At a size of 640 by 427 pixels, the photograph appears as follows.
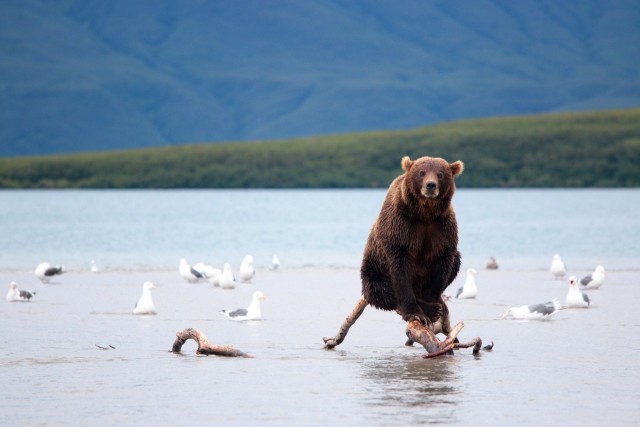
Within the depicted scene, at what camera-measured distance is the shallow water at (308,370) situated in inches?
401

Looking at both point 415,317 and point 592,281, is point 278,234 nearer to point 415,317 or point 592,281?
point 592,281

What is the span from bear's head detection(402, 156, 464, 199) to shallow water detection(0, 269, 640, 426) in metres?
1.67

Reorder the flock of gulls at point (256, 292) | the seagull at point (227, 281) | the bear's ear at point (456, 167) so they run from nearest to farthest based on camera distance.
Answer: the bear's ear at point (456, 167) → the flock of gulls at point (256, 292) → the seagull at point (227, 281)

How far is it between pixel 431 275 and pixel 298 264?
1861cm

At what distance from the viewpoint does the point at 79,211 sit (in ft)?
238

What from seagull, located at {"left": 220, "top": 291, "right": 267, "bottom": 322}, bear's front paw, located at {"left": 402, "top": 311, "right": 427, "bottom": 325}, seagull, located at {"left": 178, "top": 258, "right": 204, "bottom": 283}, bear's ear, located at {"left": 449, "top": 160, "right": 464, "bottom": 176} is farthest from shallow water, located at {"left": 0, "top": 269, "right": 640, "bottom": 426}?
seagull, located at {"left": 178, "top": 258, "right": 204, "bottom": 283}

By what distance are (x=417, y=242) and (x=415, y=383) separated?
165 cm

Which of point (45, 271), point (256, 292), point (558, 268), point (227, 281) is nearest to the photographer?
point (256, 292)

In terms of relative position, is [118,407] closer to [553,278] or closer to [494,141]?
[553,278]

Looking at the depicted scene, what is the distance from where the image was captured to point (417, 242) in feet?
41.2

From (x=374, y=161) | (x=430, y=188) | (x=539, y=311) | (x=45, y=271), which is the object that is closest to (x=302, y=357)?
(x=430, y=188)

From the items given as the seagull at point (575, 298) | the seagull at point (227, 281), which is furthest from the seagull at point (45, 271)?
the seagull at point (575, 298)

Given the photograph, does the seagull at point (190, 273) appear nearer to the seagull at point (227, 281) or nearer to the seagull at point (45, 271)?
the seagull at point (227, 281)

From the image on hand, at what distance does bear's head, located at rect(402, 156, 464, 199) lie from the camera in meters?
12.1
